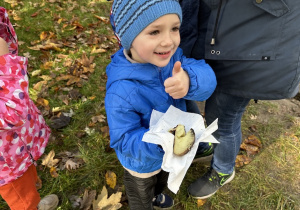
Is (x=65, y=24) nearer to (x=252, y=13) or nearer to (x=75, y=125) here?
(x=75, y=125)

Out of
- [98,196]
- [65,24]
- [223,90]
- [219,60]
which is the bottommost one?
[98,196]

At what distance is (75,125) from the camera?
2.81 m

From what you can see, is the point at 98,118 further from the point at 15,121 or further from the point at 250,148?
the point at 250,148

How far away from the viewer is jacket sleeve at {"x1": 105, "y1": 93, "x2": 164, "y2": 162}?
123 centimetres

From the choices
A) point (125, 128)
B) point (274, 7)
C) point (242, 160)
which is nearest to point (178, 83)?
point (125, 128)

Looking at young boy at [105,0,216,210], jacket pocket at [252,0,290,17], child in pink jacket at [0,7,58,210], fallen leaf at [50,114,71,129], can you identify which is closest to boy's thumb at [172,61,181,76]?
young boy at [105,0,216,210]

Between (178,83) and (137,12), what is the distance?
414mm

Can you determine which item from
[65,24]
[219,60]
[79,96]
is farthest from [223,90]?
[65,24]

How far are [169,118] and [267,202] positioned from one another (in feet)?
5.10

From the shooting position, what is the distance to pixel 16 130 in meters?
1.53

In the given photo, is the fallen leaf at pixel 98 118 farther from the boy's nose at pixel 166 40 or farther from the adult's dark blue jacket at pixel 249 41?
the boy's nose at pixel 166 40

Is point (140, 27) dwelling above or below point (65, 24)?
above

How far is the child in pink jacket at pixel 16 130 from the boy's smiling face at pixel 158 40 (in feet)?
2.42

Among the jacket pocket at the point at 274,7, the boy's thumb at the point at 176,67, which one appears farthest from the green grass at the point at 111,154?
the jacket pocket at the point at 274,7
